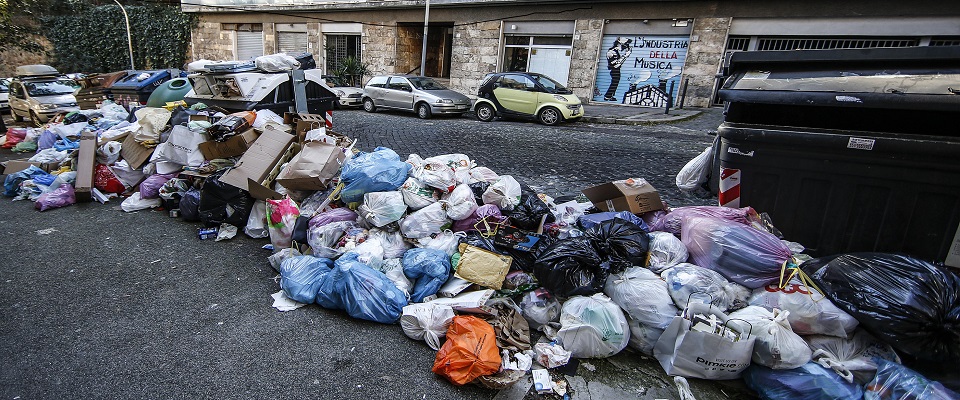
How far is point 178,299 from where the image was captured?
9.36 feet

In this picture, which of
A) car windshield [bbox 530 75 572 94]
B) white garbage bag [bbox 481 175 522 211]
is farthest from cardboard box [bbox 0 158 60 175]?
car windshield [bbox 530 75 572 94]

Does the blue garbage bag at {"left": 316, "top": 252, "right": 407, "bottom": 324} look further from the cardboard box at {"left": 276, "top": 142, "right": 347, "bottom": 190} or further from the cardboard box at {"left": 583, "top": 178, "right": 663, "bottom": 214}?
the cardboard box at {"left": 583, "top": 178, "right": 663, "bottom": 214}

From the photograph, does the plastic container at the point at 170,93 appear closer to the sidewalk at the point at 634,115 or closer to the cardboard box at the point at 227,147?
the cardboard box at the point at 227,147

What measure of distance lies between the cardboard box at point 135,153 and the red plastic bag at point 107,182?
0.75ft

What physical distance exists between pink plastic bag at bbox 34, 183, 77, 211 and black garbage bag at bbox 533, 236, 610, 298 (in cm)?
505

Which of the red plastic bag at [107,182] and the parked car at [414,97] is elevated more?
the parked car at [414,97]

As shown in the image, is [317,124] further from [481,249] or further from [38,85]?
[38,85]

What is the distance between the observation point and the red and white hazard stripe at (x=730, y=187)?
10.4 ft

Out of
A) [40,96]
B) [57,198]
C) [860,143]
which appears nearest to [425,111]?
[57,198]

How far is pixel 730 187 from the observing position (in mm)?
3207

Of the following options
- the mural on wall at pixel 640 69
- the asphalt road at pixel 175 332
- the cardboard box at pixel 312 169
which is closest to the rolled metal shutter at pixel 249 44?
the mural on wall at pixel 640 69

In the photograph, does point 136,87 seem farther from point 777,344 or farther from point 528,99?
point 777,344

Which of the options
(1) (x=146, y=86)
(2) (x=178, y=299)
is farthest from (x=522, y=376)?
(1) (x=146, y=86)

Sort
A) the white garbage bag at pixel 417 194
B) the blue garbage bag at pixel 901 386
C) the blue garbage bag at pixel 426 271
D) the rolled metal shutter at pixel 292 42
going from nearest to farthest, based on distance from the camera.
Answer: the blue garbage bag at pixel 901 386, the blue garbage bag at pixel 426 271, the white garbage bag at pixel 417 194, the rolled metal shutter at pixel 292 42
